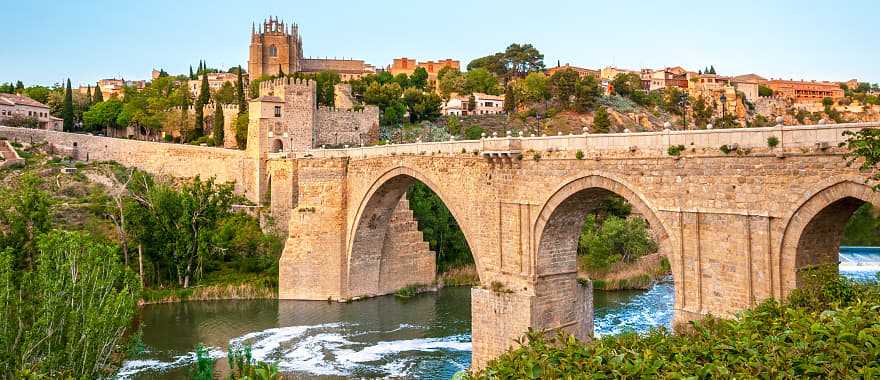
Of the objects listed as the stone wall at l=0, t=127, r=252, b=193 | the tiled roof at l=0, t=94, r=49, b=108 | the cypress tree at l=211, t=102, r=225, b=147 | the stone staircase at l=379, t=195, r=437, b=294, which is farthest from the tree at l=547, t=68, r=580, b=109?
the tiled roof at l=0, t=94, r=49, b=108

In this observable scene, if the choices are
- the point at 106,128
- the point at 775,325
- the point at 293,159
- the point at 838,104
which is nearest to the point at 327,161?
the point at 293,159

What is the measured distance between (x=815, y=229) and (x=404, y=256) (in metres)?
17.0

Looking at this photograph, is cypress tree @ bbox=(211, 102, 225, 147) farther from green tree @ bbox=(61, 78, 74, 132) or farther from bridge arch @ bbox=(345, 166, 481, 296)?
bridge arch @ bbox=(345, 166, 481, 296)

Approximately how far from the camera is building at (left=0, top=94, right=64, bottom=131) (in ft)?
142

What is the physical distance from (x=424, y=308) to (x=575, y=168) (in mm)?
10855

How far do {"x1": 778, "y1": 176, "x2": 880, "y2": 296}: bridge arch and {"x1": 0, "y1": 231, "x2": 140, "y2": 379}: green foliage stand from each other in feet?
39.0

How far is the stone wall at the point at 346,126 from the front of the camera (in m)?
35.7

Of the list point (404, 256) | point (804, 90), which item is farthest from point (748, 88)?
point (404, 256)

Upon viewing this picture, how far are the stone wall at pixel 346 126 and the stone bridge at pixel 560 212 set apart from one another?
7.26 metres

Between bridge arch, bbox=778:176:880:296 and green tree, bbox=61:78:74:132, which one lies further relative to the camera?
green tree, bbox=61:78:74:132

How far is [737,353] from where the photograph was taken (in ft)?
24.2

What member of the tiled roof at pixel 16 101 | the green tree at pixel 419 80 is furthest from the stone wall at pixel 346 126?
the green tree at pixel 419 80

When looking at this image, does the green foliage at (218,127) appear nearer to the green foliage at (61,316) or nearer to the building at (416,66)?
the green foliage at (61,316)

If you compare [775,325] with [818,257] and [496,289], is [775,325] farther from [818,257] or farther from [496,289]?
[496,289]
